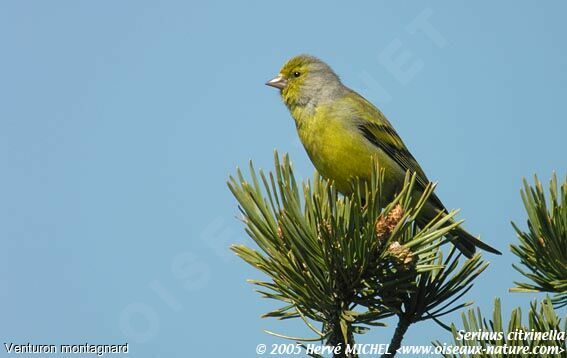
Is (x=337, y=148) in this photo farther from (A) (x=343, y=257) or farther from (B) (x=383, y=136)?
(A) (x=343, y=257)

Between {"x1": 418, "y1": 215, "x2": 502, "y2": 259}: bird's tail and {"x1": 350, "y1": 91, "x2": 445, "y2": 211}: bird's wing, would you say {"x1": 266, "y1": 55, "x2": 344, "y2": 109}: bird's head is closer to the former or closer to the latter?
{"x1": 350, "y1": 91, "x2": 445, "y2": 211}: bird's wing

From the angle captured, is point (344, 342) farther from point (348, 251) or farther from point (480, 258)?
point (480, 258)

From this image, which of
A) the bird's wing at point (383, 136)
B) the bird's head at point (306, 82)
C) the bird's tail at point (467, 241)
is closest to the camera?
the bird's tail at point (467, 241)

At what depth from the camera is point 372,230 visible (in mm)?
2738

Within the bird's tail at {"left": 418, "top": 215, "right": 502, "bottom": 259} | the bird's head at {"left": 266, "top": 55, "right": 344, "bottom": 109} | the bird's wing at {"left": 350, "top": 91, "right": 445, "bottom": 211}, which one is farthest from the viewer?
the bird's head at {"left": 266, "top": 55, "right": 344, "bottom": 109}

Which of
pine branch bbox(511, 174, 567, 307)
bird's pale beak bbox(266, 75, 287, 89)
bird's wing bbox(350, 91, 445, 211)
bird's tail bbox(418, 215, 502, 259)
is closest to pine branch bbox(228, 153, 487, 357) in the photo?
pine branch bbox(511, 174, 567, 307)

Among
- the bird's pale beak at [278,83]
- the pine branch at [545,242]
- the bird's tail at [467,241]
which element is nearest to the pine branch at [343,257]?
the pine branch at [545,242]

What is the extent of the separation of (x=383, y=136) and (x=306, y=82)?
0.92 meters

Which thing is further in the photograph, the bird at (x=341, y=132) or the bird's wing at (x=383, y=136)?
the bird's wing at (x=383, y=136)

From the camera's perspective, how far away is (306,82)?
249 inches

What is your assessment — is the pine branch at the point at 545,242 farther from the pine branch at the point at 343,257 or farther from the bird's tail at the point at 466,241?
the bird's tail at the point at 466,241

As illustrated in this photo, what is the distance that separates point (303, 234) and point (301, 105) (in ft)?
10.6

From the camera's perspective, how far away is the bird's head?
6.01 m

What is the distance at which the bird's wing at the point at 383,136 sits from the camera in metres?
5.76
